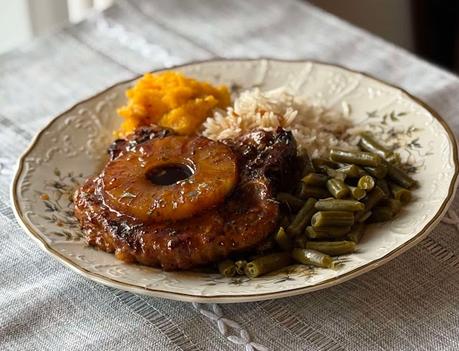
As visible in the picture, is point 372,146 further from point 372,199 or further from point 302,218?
point 302,218

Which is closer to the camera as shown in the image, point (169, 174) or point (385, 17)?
point (169, 174)

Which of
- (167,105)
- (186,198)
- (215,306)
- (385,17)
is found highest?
(186,198)

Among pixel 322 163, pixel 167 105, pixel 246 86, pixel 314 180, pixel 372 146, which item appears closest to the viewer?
pixel 314 180

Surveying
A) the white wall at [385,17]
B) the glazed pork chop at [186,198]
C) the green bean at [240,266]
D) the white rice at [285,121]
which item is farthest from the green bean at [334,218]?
the white wall at [385,17]

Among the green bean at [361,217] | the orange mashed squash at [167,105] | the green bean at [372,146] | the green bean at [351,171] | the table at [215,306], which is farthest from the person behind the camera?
the orange mashed squash at [167,105]

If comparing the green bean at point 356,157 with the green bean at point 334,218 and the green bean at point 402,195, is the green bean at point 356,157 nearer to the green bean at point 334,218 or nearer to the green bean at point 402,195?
the green bean at point 402,195

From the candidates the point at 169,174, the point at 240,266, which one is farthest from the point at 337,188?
the point at 169,174

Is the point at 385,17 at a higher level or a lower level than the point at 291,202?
lower

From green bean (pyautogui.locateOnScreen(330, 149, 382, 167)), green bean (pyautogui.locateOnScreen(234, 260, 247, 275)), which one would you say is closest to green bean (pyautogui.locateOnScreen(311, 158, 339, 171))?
green bean (pyautogui.locateOnScreen(330, 149, 382, 167))
